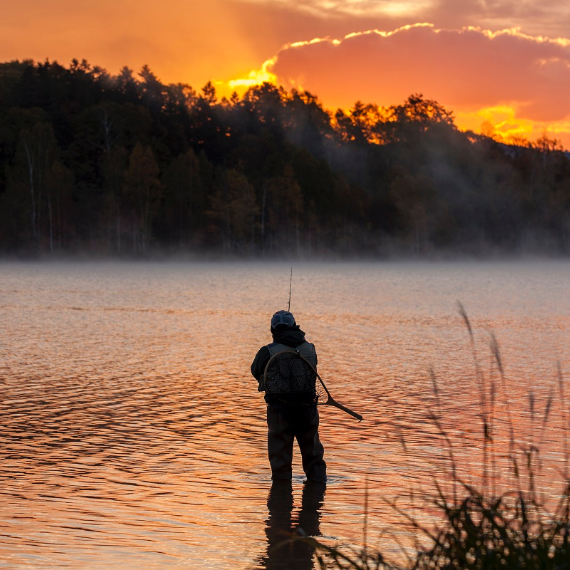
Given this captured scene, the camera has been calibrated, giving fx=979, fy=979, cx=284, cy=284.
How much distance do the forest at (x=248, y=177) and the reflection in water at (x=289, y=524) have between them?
11932 cm

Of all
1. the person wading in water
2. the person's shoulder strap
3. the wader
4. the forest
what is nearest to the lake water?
the wader

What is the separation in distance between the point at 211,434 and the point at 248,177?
133 meters

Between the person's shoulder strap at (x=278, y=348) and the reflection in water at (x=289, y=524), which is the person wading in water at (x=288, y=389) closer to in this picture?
the person's shoulder strap at (x=278, y=348)

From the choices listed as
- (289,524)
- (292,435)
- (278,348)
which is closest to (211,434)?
(292,435)

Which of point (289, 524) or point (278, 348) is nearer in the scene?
point (289, 524)

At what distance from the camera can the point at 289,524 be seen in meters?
10.0

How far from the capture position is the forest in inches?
5177

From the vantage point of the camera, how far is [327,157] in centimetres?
17812

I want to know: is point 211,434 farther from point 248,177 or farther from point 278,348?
point 248,177

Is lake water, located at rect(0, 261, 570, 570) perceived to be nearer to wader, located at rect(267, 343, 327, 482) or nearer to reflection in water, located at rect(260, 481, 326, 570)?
reflection in water, located at rect(260, 481, 326, 570)

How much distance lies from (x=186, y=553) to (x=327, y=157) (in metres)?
171

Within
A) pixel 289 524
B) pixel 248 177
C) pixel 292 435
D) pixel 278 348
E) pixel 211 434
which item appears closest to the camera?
pixel 289 524

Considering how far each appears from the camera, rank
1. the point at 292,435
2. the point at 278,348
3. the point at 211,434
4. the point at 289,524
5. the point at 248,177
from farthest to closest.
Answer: the point at 248,177 < the point at 211,434 < the point at 292,435 < the point at 278,348 < the point at 289,524

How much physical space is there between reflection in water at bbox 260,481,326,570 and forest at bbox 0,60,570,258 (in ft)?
391
